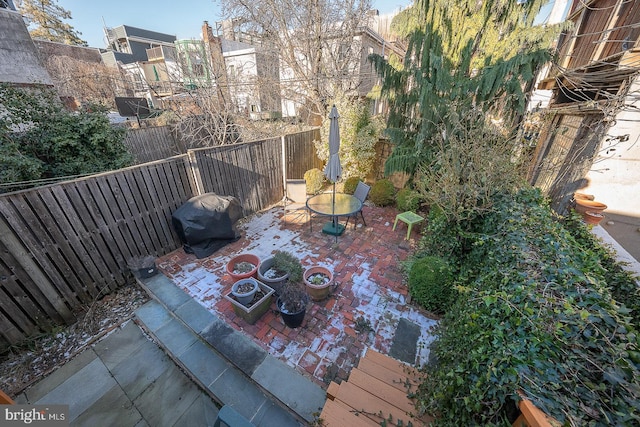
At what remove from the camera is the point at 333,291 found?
3.97 meters

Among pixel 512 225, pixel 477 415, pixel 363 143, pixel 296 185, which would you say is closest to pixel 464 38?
pixel 363 143

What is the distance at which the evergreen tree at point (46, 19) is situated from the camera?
19.0 metres

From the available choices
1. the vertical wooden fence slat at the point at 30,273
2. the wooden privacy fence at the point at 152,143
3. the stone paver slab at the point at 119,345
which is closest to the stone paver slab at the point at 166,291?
the stone paver slab at the point at 119,345

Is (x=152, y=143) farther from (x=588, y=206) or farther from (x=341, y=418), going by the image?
(x=588, y=206)

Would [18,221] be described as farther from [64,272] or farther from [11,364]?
[11,364]

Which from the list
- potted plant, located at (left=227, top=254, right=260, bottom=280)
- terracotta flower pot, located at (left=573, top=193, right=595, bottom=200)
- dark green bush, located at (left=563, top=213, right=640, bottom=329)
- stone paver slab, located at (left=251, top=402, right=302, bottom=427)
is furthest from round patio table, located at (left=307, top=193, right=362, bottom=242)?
terracotta flower pot, located at (left=573, top=193, right=595, bottom=200)

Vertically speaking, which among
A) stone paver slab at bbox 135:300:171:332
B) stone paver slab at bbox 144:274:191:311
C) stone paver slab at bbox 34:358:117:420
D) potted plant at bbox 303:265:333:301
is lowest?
stone paver slab at bbox 34:358:117:420

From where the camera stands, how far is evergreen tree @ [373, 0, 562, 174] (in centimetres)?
463

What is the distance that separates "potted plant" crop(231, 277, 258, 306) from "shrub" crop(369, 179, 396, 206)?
4627 mm

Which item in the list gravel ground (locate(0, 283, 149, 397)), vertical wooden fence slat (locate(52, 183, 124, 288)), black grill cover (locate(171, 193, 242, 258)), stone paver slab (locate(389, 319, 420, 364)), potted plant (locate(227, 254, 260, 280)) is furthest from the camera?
black grill cover (locate(171, 193, 242, 258))

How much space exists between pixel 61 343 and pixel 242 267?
2588mm

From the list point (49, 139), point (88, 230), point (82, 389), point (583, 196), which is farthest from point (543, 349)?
point (49, 139)

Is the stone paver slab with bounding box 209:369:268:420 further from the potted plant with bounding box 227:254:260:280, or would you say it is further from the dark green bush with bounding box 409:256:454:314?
the dark green bush with bounding box 409:256:454:314

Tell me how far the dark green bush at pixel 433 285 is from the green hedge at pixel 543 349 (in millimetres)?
914
